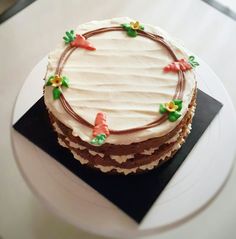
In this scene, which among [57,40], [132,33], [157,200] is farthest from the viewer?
[57,40]

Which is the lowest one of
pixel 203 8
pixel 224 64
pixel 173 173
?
pixel 173 173

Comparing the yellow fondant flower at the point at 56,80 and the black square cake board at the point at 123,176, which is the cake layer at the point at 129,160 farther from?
the yellow fondant flower at the point at 56,80

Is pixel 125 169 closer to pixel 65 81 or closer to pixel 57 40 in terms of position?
pixel 65 81

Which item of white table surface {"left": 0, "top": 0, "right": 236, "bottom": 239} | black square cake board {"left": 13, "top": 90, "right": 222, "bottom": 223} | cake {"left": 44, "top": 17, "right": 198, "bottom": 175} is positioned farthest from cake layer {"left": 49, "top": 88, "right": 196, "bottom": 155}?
white table surface {"left": 0, "top": 0, "right": 236, "bottom": 239}

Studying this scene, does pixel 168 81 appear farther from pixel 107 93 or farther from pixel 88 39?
pixel 88 39

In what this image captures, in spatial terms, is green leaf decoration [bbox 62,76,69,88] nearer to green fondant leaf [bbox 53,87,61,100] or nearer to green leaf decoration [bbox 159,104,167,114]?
green fondant leaf [bbox 53,87,61,100]

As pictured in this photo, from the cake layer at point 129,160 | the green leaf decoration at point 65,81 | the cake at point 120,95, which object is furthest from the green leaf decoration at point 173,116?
the green leaf decoration at point 65,81

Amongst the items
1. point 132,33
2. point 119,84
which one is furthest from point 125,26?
point 119,84

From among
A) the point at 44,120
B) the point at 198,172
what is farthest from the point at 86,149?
the point at 198,172
